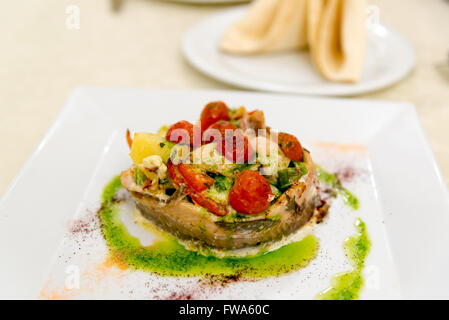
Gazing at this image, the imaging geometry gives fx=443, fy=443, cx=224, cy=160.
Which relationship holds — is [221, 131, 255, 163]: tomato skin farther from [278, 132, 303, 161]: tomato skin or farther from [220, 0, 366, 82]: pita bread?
[220, 0, 366, 82]: pita bread

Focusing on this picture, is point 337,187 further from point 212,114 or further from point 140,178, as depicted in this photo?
point 140,178

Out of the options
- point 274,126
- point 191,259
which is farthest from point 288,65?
point 191,259

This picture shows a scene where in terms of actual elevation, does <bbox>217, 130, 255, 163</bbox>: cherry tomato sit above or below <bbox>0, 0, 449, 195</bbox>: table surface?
above

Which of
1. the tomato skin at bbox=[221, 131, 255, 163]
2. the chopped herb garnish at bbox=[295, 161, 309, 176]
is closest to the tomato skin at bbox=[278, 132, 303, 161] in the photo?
the chopped herb garnish at bbox=[295, 161, 309, 176]

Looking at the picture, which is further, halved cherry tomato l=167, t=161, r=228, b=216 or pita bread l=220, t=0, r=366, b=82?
pita bread l=220, t=0, r=366, b=82

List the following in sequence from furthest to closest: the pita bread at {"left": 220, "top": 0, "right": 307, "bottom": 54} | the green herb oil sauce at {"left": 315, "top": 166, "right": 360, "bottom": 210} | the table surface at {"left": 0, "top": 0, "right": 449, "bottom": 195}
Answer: the pita bread at {"left": 220, "top": 0, "right": 307, "bottom": 54}
the table surface at {"left": 0, "top": 0, "right": 449, "bottom": 195}
the green herb oil sauce at {"left": 315, "top": 166, "right": 360, "bottom": 210}

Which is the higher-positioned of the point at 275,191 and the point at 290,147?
the point at 290,147

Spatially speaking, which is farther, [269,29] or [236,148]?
[269,29]
